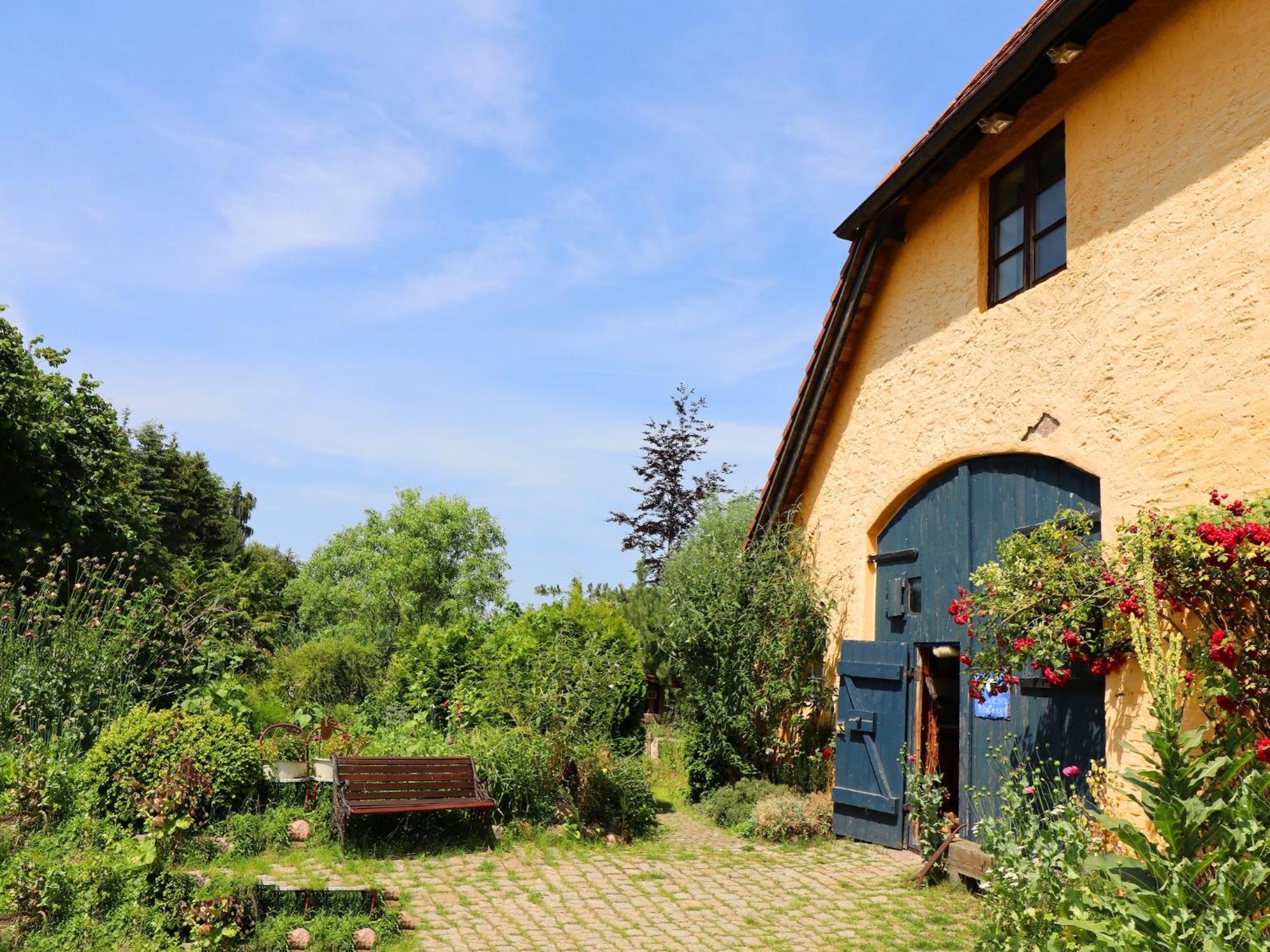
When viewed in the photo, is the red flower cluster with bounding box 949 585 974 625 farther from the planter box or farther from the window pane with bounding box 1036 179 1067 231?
the planter box

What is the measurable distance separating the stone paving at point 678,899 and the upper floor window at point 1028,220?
530cm

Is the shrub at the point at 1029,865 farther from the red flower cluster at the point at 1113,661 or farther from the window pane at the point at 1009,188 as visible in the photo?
the window pane at the point at 1009,188

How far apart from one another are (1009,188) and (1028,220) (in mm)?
591

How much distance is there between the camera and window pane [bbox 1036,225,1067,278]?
25.5 feet

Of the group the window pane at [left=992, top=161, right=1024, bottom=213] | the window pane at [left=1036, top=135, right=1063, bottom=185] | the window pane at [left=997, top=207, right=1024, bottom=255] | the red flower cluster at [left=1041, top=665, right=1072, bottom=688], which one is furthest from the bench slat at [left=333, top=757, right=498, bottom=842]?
the window pane at [left=1036, top=135, right=1063, bottom=185]

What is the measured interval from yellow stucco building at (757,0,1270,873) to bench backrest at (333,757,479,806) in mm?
3881

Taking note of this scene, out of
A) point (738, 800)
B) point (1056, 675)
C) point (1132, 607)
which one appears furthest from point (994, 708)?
point (738, 800)

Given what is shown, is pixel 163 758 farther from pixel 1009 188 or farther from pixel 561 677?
pixel 1009 188

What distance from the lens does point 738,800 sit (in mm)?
10188

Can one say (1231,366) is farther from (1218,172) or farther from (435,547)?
(435,547)

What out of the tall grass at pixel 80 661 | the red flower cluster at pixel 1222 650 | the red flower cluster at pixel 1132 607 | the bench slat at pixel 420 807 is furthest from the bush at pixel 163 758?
the red flower cluster at pixel 1222 650

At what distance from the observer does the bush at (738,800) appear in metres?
9.92

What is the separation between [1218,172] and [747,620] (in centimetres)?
650

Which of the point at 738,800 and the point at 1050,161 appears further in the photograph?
the point at 738,800
